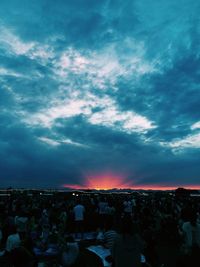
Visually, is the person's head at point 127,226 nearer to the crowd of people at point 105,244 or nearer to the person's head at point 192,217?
the crowd of people at point 105,244

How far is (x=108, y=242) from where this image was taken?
8.38m

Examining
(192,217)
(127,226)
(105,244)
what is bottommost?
(105,244)

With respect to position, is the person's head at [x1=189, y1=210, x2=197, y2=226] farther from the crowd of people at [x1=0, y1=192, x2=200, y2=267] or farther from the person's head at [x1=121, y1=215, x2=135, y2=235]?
the person's head at [x1=121, y1=215, x2=135, y2=235]

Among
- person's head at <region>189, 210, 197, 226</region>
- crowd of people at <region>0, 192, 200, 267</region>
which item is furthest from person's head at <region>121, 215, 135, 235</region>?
person's head at <region>189, 210, 197, 226</region>

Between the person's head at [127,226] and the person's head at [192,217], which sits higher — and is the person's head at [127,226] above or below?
below

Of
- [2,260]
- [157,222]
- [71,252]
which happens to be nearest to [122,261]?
[71,252]

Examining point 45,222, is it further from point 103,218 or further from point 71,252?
point 71,252

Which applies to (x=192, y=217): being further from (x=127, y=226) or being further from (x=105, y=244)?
(x=127, y=226)

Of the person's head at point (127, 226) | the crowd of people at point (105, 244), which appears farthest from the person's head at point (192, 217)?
the person's head at point (127, 226)

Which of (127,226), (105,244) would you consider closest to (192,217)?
(105,244)

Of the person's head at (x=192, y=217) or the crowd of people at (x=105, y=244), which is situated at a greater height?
the person's head at (x=192, y=217)

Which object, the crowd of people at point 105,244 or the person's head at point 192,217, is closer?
the crowd of people at point 105,244

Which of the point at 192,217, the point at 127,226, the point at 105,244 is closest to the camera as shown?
the point at 127,226

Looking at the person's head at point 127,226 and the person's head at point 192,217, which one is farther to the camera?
the person's head at point 192,217
